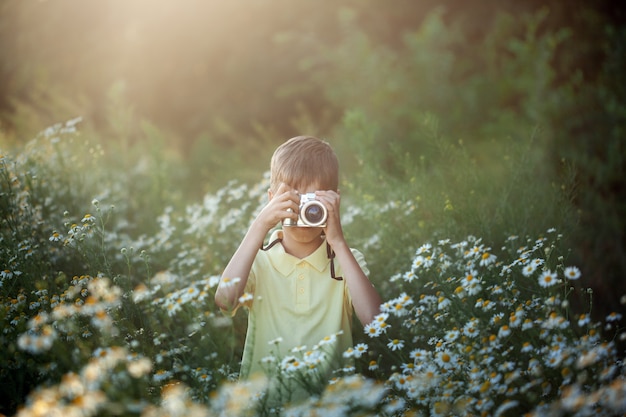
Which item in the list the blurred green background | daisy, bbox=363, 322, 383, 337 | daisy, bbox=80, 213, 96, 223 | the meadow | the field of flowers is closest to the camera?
the field of flowers

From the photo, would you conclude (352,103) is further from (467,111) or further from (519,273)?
(519,273)

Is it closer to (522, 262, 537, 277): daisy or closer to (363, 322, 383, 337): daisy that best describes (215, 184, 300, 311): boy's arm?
(363, 322, 383, 337): daisy

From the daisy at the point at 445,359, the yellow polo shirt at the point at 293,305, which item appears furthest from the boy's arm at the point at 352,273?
the daisy at the point at 445,359

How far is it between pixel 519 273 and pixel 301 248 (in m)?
0.97

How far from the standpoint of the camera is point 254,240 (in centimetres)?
233

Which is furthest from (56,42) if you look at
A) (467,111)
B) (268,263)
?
(268,263)

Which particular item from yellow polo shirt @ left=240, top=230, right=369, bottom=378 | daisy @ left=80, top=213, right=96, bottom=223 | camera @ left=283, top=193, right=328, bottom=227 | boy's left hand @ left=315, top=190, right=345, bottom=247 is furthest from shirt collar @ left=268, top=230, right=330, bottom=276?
daisy @ left=80, top=213, right=96, bottom=223

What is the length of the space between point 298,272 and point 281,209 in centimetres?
31

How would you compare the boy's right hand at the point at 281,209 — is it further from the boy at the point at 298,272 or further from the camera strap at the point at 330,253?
the camera strap at the point at 330,253

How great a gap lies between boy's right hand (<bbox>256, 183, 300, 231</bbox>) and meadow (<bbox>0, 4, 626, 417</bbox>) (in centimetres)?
34

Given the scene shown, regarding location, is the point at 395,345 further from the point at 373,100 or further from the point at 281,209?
the point at 373,100

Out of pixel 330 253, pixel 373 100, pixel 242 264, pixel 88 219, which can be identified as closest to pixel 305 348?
pixel 242 264

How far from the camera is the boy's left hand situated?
7.51 feet

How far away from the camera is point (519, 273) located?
104 inches
